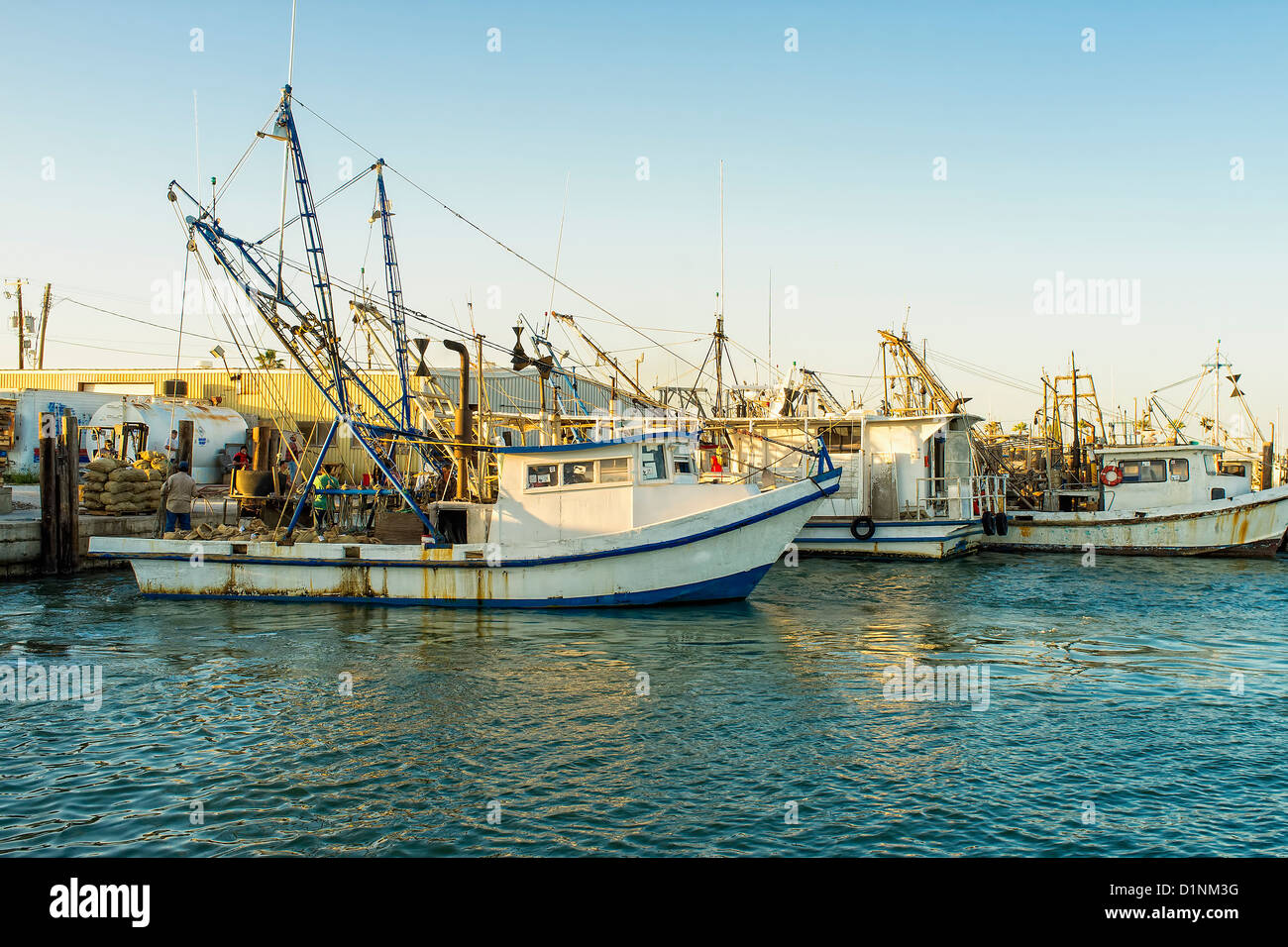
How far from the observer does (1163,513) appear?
2605 centimetres

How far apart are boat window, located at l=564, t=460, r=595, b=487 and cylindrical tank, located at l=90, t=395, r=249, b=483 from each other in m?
23.6

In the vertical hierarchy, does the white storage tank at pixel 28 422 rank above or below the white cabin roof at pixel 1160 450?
above

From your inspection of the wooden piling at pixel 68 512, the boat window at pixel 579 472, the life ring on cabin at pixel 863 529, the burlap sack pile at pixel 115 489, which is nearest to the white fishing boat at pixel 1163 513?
the life ring on cabin at pixel 863 529

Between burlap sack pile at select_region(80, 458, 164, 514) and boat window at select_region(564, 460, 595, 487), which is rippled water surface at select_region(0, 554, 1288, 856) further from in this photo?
burlap sack pile at select_region(80, 458, 164, 514)

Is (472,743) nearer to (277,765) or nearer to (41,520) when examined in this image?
(277,765)

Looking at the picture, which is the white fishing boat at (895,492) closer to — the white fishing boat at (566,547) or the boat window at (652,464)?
the white fishing boat at (566,547)

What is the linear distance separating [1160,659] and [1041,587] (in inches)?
302

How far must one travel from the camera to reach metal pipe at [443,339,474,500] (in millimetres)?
16438

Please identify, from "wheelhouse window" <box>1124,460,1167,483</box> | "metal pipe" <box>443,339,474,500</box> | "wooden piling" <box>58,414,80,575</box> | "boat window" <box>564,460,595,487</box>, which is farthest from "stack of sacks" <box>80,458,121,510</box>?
"wheelhouse window" <box>1124,460,1167,483</box>

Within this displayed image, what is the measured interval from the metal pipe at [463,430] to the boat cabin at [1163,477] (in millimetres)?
20701

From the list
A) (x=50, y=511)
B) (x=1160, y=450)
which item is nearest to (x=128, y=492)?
(x=50, y=511)

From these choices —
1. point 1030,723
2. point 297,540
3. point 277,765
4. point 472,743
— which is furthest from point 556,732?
point 297,540

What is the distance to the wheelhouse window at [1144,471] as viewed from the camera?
2739 centimetres

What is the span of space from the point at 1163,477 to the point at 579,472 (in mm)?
20278
